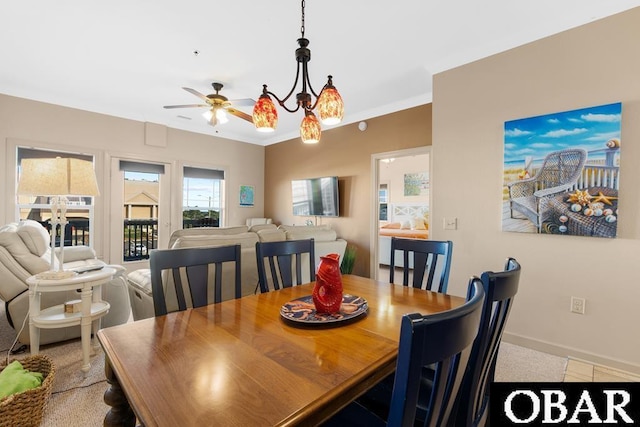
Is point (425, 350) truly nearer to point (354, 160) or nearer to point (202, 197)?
point (354, 160)

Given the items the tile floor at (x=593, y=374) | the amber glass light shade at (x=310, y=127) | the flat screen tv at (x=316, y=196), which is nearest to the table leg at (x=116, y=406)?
the amber glass light shade at (x=310, y=127)

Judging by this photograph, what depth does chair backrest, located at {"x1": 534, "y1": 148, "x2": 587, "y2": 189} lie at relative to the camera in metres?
2.35

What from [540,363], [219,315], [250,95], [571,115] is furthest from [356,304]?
[250,95]

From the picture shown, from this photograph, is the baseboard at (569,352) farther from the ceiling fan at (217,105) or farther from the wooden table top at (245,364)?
the ceiling fan at (217,105)

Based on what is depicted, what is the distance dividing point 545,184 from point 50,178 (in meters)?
3.86

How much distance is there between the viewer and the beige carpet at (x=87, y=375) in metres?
1.78

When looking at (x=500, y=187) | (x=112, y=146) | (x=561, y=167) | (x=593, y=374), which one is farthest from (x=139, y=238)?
(x=593, y=374)

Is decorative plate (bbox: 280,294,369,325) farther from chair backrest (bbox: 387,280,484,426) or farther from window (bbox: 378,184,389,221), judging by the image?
window (bbox: 378,184,389,221)

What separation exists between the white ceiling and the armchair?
3.46 ft

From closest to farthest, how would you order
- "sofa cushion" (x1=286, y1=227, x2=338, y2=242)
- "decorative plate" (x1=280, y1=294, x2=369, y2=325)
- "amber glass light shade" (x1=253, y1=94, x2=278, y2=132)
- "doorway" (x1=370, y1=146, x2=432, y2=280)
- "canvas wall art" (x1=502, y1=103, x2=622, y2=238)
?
1. "decorative plate" (x1=280, y1=294, x2=369, y2=325)
2. "amber glass light shade" (x1=253, y1=94, x2=278, y2=132)
3. "canvas wall art" (x1=502, y1=103, x2=622, y2=238)
4. "sofa cushion" (x1=286, y1=227, x2=338, y2=242)
5. "doorway" (x1=370, y1=146, x2=432, y2=280)

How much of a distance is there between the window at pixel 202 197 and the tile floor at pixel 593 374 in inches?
220

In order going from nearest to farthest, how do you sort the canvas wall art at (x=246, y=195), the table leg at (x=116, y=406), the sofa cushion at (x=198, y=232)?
1. the table leg at (x=116, y=406)
2. the sofa cushion at (x=198, y=232)
3. the canvas wall art at (x=246, y=195)

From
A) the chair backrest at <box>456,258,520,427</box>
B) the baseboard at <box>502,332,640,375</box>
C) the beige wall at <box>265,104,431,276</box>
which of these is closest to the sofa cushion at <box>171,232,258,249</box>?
the chair backrest at <box>456,258,520,427</box>

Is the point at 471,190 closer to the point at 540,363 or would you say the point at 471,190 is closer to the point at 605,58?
the point at 605,58
